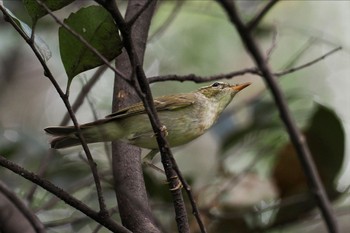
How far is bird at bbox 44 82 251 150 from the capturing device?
7.55 ft

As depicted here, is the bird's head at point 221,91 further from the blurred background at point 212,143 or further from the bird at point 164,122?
the blurred background at point 212,143

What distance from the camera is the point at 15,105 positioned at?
511cm

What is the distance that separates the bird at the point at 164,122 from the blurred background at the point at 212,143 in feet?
0.39

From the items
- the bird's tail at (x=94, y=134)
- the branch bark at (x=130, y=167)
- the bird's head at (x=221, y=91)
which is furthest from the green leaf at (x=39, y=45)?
the bird's head at (x=221, y=91)

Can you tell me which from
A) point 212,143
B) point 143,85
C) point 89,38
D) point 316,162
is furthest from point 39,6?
point 212,143

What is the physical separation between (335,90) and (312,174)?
17.1 feet

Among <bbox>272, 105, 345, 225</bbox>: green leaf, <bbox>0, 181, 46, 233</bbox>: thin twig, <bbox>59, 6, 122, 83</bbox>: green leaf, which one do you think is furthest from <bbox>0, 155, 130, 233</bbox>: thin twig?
<bbox>272, 105, 345, 225</bbox>: green leaf

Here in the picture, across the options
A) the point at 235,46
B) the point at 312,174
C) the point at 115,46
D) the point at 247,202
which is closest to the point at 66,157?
the point at 247,202

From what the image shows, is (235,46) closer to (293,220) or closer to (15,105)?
(15,105)

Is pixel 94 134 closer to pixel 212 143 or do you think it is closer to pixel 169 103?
pixel 169 103

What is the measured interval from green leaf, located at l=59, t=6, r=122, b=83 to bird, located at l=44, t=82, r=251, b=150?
13.3 inches

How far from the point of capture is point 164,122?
2605mm

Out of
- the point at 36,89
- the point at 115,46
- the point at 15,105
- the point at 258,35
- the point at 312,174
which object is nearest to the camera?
the point at 312,174

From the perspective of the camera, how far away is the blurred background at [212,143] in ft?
9.30
